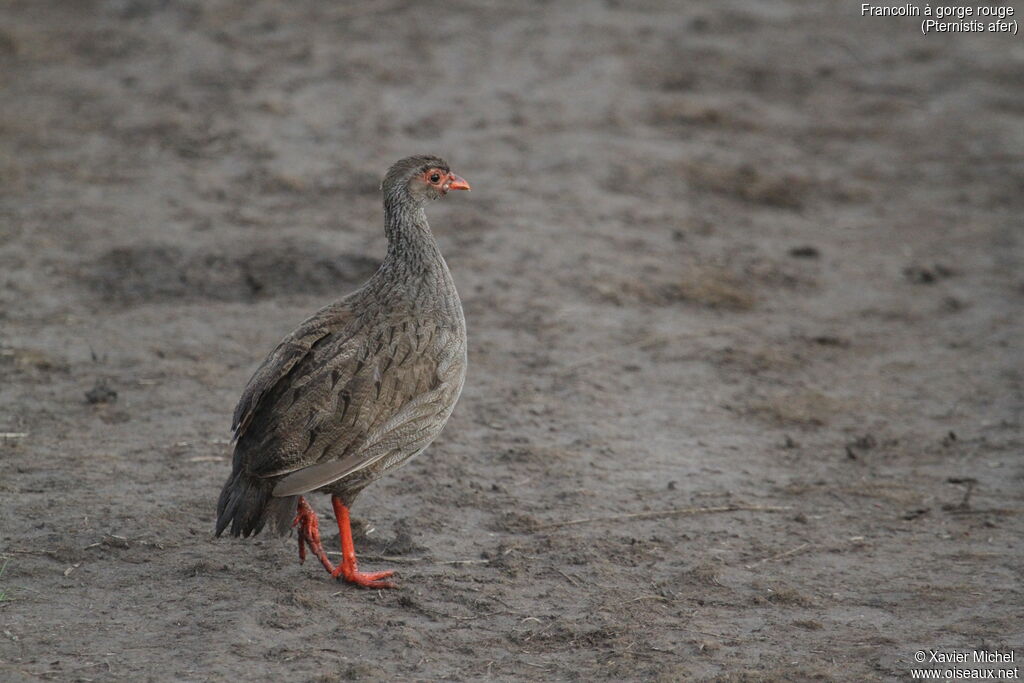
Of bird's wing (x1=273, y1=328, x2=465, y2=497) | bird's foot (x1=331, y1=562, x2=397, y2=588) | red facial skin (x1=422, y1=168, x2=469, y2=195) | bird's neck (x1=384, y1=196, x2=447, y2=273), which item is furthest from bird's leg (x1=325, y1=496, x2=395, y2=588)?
red facial skin (x1=422, y1=168, x2=469, y2=195)

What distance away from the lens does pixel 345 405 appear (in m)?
5.84

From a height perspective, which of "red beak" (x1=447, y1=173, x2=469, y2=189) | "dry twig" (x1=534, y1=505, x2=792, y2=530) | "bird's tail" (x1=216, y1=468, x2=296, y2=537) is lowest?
"dry twig" (x1=534, y1=505, x2=792, y2=530)

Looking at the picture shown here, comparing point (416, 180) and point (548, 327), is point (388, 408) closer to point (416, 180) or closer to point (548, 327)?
point (416, 180)

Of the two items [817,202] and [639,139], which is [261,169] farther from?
[817,202]

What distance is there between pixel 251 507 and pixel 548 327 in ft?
12.3

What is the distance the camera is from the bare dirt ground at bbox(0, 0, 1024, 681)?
18.8ft

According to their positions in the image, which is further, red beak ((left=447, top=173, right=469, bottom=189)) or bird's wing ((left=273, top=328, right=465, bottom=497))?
red beak ((left=447, top=173, right=469, bottom=189))

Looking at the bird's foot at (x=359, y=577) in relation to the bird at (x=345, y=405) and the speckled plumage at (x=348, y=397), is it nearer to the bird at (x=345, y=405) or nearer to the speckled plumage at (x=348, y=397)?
the bird at (x=345, y=405)

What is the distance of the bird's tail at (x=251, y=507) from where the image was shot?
5.60m

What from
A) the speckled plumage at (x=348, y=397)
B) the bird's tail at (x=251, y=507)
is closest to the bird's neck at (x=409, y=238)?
the speckled plumage at (x=348, y=397)

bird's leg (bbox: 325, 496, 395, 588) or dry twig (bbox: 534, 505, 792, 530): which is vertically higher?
bird's leg (bbox: 325, 496, 395, 588)

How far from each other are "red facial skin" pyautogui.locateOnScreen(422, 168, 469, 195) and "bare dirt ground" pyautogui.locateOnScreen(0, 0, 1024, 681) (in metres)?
1.53

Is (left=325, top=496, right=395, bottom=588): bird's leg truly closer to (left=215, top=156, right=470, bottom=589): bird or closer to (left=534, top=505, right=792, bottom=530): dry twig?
(left=215, top=156, right=470, bottom=589): bird

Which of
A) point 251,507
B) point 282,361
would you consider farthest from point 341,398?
point 251,507
